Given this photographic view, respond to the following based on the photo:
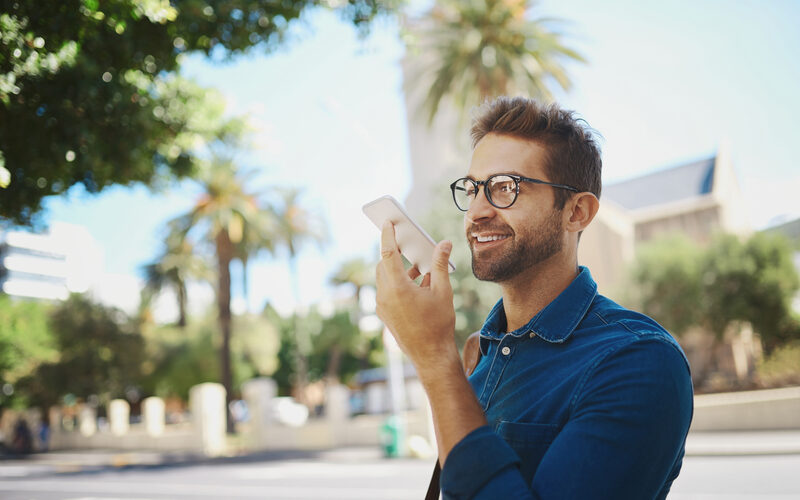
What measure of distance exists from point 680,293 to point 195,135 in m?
24.1

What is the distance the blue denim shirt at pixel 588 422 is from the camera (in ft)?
4.02

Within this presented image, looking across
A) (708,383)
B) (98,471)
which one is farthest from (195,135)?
(708,383)

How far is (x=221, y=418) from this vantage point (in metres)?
28.1

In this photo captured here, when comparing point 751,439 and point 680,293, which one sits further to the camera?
point 680,293

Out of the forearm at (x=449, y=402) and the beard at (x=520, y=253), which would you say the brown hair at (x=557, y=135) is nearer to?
the beard at (x=520, y=253)

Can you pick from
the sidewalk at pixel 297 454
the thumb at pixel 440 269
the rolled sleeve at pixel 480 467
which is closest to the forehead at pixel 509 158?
the thumb at pixel 440 269

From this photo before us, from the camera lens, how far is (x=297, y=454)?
23234 millimetres

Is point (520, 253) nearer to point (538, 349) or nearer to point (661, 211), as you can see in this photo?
point (538, 349)

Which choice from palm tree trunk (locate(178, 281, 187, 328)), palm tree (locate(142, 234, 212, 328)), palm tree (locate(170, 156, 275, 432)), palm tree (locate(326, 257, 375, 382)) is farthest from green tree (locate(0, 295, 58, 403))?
palm tree (locate(326, 257, 375, 382))

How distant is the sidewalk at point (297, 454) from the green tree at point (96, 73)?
1287cm

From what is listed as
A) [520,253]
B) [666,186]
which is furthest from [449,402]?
[666,186]

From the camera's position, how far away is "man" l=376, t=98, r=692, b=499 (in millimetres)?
1242

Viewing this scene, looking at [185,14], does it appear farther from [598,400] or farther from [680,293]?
[680,293]

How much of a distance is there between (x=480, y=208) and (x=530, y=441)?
63 centimetres
